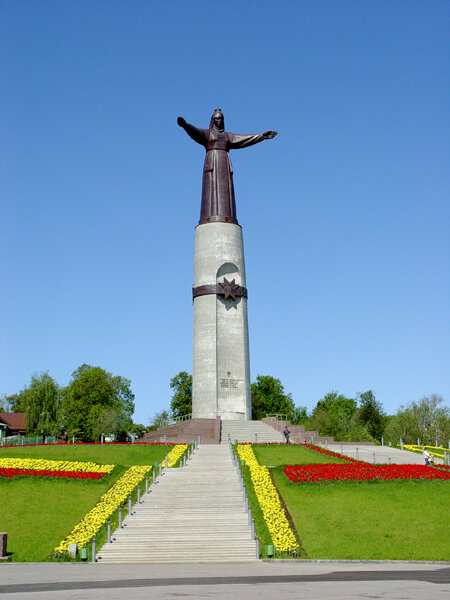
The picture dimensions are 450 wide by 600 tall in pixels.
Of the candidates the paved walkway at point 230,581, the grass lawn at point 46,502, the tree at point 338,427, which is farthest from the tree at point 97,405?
the paved walkway at point 230,581

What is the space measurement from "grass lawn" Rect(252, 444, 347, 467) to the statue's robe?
67.8 feet

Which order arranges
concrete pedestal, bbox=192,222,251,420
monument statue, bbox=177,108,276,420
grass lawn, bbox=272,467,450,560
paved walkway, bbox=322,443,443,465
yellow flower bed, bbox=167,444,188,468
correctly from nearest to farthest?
grass lawn, bbox=272,467,450,560
yellow flower bed, bbox=167,444,188,468
paved walkway, bbox=322,443,443,465
concrete pedestal, bbox=192,222,251,420
monument statue, bbox=177,108,276,420

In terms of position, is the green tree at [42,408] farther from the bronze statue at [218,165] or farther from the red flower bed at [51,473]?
the red flower bed at [51,473]

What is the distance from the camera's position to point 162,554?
20703 mm

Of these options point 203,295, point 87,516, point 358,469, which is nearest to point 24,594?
point 87,516

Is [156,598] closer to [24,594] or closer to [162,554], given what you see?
[24,594]

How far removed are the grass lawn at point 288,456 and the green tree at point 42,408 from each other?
34099 millimetres

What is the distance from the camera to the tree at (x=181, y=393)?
247ft

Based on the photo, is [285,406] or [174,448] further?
[285,406]

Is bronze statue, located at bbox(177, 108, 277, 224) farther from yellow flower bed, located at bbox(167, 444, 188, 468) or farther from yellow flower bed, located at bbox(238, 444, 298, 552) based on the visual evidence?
yellow flower bed, located at bbox(238, 444, 298, 552)

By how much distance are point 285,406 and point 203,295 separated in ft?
105

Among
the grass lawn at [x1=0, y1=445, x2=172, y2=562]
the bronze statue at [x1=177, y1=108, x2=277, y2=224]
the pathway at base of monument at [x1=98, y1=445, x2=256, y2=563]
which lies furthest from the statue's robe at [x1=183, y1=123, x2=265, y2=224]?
the pathway at base of monument at [x1=98, y1=445, x2=256, y2=563]

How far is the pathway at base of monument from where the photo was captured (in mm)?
20609

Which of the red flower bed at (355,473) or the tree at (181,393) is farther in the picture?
the tree at (181,393)
